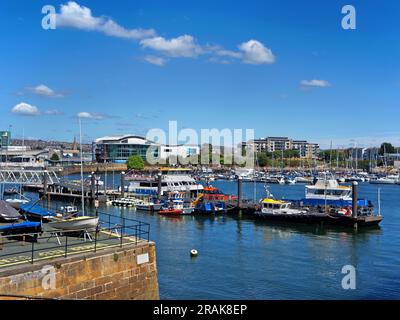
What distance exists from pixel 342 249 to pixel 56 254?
29.8 meters

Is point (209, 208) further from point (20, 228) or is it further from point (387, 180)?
point (387, 180)

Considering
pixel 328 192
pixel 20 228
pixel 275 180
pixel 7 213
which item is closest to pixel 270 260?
pixel 7 213

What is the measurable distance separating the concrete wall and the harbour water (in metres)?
7.86

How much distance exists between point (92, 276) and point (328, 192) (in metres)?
50.0

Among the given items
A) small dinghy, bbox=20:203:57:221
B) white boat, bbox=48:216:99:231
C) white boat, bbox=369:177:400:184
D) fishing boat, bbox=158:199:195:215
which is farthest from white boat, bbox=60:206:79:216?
white boat, bbox=369:177:400:184

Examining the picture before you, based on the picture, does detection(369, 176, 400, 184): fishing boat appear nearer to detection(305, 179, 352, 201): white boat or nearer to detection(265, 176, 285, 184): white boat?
detection(265, 176, 285, 184): white boat

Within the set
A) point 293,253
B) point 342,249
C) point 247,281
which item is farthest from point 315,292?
point 342,249

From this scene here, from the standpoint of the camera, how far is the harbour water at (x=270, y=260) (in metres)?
26.4

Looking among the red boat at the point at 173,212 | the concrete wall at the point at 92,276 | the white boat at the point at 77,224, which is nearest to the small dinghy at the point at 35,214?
the white boat at the point at 77,224

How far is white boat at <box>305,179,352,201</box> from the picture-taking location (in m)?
60.2

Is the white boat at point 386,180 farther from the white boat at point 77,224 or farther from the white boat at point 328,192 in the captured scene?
the white boat at point 77,224

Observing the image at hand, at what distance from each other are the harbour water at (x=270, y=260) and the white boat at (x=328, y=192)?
6.56 metres

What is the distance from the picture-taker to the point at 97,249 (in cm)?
1680
